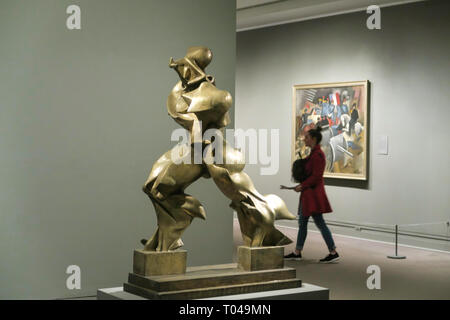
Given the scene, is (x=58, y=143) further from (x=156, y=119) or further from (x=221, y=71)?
(x=221, y=71)

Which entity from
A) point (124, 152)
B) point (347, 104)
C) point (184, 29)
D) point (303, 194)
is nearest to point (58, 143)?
point (124, 152)

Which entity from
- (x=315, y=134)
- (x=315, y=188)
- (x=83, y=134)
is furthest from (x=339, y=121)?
(x=83, y=134)

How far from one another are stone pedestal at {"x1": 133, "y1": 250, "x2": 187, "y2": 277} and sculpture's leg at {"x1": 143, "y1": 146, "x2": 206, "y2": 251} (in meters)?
0.07

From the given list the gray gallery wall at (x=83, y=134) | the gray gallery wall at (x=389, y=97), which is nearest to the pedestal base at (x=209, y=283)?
the gray gallery wall at (x=83, y=134)

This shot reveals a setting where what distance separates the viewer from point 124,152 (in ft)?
19.4

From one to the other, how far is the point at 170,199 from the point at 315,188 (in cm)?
468

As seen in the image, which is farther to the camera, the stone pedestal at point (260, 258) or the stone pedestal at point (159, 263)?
the stone pedestal at point (260, 258)

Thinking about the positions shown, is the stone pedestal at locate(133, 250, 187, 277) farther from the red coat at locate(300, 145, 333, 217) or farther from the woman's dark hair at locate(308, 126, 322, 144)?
the woman's dark hair at locate(308, 126, 322, 144)

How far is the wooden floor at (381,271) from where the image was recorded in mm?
6316

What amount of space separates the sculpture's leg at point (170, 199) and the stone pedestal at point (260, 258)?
0.35m

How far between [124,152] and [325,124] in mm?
5511

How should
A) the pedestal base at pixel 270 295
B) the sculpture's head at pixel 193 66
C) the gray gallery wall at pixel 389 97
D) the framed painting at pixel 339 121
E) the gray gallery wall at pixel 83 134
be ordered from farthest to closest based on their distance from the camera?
the framed painting at pixel 339 121 < the gray gallery wall at pixel 389 97 < the gray gallery wall at pixel 83 134 < the sculpture's head at pixel 193 66 < the pedestal base at pixel 270 295

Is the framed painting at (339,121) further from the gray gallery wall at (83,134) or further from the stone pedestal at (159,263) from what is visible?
the stone pedestal at (159,263)

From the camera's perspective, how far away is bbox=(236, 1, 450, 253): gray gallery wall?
911 cm
